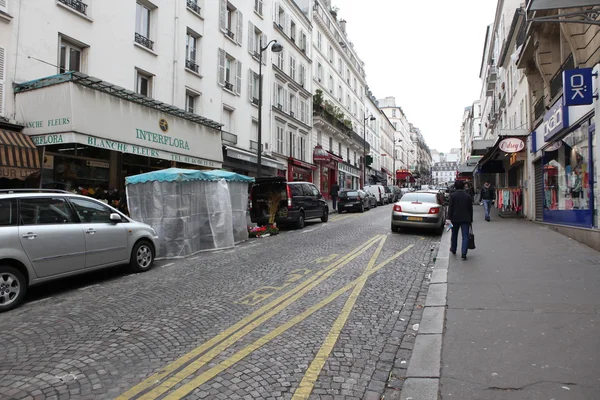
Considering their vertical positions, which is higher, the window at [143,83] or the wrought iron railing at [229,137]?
the window at [143,83]

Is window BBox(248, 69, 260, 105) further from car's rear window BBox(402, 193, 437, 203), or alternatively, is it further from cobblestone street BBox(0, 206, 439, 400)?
cobblestone street BBox(0, 206, 439, 400)

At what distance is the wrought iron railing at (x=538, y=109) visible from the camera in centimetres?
1512

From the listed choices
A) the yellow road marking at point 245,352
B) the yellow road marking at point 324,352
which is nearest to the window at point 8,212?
the yellow road marking at point 245,352

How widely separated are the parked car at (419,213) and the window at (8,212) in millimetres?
10406

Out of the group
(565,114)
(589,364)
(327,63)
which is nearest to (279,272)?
(589,364)

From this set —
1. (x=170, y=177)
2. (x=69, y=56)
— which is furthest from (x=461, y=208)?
(x=69, y=56)

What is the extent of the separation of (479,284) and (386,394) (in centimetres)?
370

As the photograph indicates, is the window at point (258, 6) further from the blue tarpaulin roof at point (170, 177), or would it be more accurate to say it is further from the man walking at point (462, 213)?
the man walking at point (462, 213)

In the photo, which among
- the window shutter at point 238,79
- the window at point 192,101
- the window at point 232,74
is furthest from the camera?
the window shutter at point 238,79

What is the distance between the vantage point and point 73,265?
255 inches

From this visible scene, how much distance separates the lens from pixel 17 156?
10414mm

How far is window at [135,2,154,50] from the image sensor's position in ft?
52.8

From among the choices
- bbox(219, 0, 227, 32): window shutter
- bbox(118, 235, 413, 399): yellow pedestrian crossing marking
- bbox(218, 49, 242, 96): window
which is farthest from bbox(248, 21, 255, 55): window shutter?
bbox(118, 235, 413, 399): yellow pedestrian crossing marking

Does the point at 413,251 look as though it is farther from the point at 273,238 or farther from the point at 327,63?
the point at 327,63
